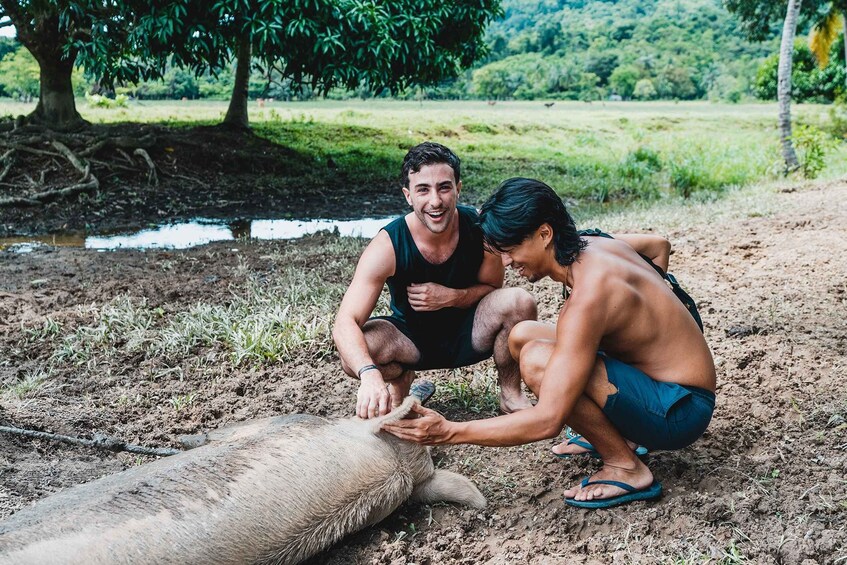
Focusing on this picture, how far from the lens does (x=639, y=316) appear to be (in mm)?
2912

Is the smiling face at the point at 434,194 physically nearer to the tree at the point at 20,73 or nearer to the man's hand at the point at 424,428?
the man's hand at the point at 424,428

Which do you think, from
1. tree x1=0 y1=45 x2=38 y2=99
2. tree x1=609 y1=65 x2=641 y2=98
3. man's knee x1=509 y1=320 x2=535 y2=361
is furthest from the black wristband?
tree x1=609 y1=65 x2=641 y2=98

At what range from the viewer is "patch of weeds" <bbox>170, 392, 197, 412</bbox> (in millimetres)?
4141

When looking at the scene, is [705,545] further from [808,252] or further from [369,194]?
[369,194]

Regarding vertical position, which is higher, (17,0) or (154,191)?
(17,0)

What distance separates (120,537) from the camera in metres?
2.30

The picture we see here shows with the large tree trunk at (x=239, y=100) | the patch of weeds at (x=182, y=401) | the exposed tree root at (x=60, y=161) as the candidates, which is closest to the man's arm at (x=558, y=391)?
the patch of weeds at (x=182, y=401)

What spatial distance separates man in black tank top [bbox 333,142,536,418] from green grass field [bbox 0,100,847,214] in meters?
6.23

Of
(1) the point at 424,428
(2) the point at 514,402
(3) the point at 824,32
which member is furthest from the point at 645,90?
(1) the point at 424,428

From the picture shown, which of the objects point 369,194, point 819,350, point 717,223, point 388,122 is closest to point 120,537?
point 819,350

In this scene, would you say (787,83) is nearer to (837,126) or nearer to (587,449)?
(837,126)

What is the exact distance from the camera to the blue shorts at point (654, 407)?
9.69 feet

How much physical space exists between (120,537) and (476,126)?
55.8 ft

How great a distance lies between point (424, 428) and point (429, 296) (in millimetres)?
949
